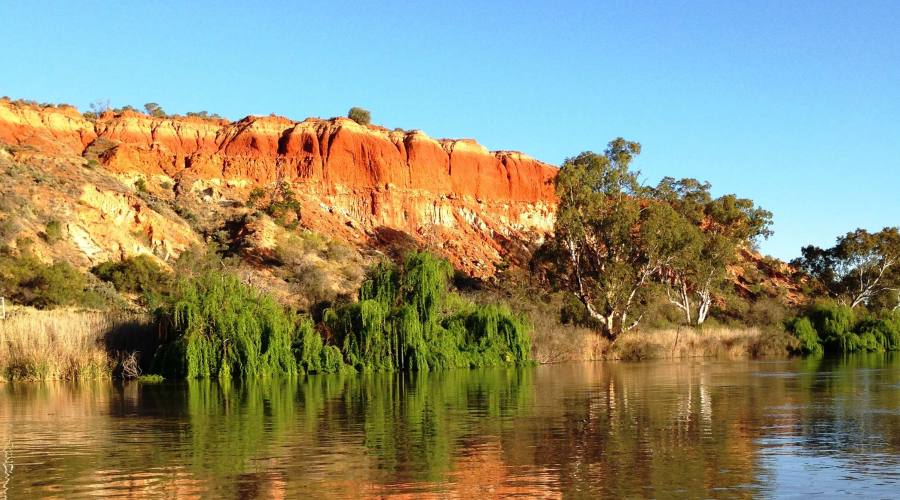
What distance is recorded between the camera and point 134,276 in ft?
185

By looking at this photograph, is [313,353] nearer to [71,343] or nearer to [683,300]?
[71,343]

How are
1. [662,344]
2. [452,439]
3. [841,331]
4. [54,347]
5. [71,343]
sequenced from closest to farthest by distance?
[452,439] < [54,347] < [71,343] < [662,344] < [841,331]

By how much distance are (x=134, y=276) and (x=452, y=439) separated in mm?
41791

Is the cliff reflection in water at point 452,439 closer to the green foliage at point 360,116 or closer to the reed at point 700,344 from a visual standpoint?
the reed at point 700,344

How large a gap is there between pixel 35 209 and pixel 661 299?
40885mm

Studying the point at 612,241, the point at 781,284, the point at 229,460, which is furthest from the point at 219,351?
the point at 781,284

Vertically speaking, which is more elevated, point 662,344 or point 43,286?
point 43,286

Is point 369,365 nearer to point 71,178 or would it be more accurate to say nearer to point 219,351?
point 219,351

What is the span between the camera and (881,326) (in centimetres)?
6881

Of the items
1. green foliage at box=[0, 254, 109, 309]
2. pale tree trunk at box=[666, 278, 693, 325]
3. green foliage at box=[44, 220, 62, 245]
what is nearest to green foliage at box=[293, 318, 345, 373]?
green foliage at box=[0, 254, 109, 309]

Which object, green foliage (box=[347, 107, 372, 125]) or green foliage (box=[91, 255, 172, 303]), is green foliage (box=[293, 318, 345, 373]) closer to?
green foliage (box=[91, 255, 172, 303])

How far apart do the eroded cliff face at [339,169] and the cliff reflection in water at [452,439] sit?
57.8 meters

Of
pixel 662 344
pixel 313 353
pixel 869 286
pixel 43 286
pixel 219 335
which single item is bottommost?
pixel 662 344

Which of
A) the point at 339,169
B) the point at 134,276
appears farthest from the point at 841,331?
the point at 339,169
